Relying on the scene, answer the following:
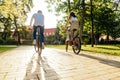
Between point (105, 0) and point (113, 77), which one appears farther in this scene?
point (105, 0)

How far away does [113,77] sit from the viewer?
18.5ft

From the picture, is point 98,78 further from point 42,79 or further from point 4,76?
point 4,76

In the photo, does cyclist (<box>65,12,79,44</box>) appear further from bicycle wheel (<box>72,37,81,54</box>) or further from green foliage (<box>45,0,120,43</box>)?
A: green foliage (<box>45,0,120,43</box>)

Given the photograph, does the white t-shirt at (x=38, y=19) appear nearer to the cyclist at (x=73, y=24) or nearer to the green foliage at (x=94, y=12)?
the cyclist at (x=73, y=24)

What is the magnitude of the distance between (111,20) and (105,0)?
1807cm

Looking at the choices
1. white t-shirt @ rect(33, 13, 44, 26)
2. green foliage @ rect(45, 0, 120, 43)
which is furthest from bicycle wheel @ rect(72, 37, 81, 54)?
green foliage @ rect(45, 0, 120, 43)

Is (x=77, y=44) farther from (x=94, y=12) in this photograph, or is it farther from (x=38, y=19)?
(x=94, y=12)

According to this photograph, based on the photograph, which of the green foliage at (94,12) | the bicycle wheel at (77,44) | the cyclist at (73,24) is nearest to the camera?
the bicycle wheel at (77,44)

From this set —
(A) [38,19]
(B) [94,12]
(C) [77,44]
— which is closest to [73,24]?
(C) [77,44]

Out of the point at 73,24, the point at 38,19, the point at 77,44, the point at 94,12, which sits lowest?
the point at 77,44

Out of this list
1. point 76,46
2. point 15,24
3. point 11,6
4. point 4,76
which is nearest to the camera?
point 4,76

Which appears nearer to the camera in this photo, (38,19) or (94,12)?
(38,19)

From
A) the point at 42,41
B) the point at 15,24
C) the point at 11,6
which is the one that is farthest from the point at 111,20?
the point at 42,41

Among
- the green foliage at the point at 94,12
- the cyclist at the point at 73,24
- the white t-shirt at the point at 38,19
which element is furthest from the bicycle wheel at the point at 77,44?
the green foliage at the point at 94,12
